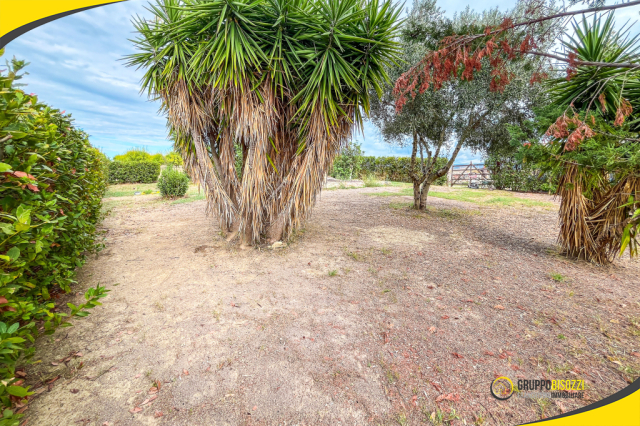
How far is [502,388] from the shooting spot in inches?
70.8

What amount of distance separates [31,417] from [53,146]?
1.83 meters

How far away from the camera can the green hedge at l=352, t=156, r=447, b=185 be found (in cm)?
1700

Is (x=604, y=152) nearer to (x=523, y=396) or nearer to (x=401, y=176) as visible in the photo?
(x=523, y=396)

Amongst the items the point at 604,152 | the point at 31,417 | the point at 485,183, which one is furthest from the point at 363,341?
the point at 485,183

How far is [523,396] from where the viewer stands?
1724mm

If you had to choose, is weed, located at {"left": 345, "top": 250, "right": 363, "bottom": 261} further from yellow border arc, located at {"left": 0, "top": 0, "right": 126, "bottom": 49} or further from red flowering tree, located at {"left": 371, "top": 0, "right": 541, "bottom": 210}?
yellow border arc, located at {"left": 0, "top": 0, "right": 126, "bottom": 49}

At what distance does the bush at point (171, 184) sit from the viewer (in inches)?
369

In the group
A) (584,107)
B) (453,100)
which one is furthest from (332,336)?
(453,100)

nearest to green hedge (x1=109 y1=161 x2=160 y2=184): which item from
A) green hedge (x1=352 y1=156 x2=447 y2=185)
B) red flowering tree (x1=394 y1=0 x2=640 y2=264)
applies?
green hedge (x1=352 y1=156 x2=447 y2=185)

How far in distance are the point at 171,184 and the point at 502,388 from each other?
34.9 feet

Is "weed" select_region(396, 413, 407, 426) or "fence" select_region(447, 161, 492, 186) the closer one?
"weed" select_region(396, 413, 407, 426)

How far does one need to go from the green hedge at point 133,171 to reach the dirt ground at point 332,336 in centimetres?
1072

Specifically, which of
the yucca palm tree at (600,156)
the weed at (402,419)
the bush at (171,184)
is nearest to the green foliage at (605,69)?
the yucca palm tree at (600,156)

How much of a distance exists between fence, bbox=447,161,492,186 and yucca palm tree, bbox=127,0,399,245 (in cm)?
1279
